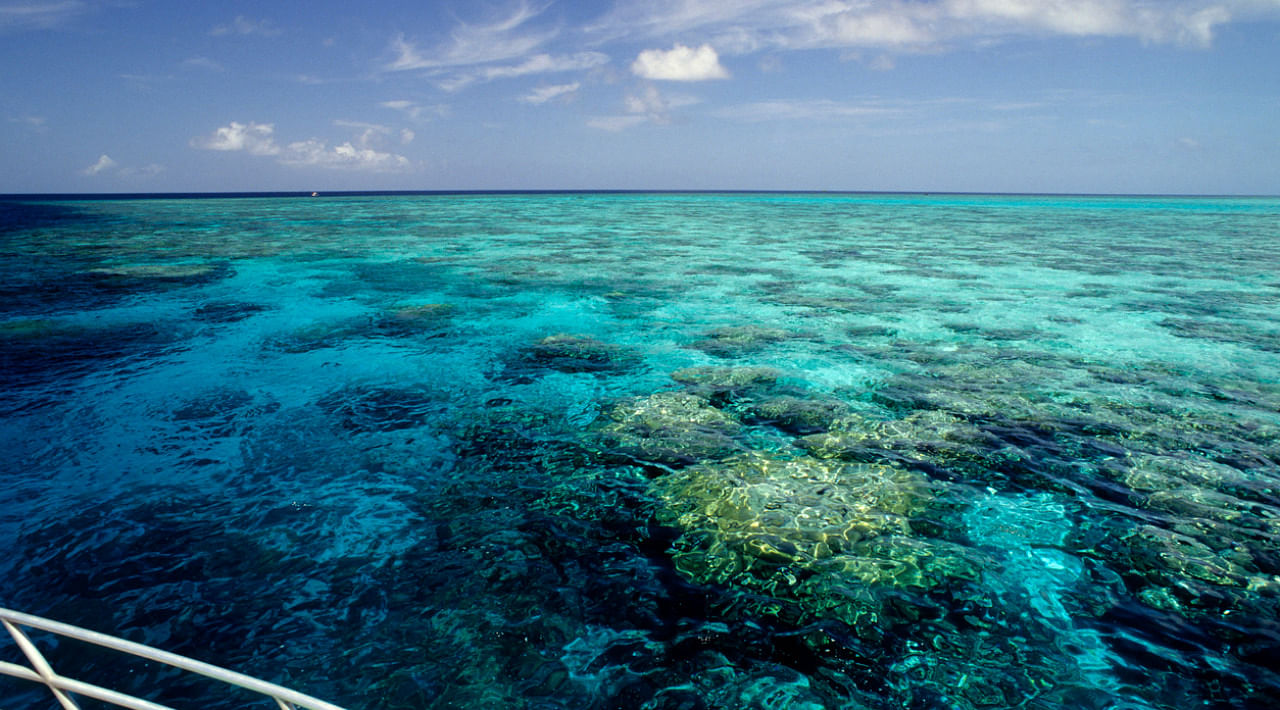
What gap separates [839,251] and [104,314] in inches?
1261

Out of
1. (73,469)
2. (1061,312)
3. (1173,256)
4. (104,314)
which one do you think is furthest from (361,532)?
(1173,256)

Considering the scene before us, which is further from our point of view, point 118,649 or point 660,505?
point 660,505

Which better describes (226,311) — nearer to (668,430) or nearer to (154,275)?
(154,275)

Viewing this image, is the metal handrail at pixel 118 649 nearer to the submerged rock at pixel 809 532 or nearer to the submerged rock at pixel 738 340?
the submerged rock at pixel 809 532

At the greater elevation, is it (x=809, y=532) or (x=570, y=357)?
(x=570, y=357)

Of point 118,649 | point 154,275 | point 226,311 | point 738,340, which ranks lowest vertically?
point 738,340

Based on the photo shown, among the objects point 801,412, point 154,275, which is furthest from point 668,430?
point 154,275

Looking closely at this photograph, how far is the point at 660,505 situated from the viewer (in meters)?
7.86

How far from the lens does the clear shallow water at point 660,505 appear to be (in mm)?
5492

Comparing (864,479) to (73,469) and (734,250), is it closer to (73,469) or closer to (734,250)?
(73,469)

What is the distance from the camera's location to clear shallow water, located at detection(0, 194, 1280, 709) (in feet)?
18.0

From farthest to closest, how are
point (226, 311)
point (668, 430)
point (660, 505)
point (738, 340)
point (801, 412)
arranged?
point (226, 311)
point (738, 340)
point (801, 412)
point (668, 430)
point (660, 505)

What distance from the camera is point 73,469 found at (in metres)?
8.79

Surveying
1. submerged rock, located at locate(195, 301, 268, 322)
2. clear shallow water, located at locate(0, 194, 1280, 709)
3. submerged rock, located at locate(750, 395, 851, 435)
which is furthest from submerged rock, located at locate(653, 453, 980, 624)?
submerged rock, located at locate(195, 301, 268, 322)
